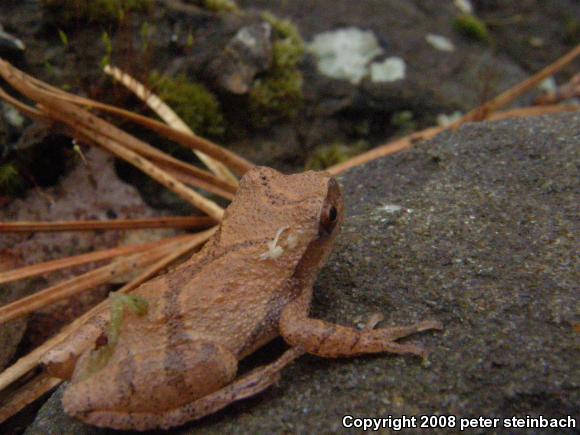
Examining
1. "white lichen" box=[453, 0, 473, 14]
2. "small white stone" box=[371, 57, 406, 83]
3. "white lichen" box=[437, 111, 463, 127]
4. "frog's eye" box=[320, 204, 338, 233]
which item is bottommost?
"frog's eye" box=[320, 204, 338, 233]

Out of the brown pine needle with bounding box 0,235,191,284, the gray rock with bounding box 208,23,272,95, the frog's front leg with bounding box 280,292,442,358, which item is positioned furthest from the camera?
the gray rock with bounding box 208,23,272,95

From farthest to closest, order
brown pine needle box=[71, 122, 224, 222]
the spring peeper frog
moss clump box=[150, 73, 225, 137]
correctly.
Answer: moss clump box=[150, 73, 225, 137] < brown pine needle box=[71, 122, 224, 222] < the spring peeper frog

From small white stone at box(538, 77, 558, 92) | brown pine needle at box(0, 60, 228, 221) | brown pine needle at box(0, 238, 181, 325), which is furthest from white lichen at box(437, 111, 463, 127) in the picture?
brown pine needle at box(0, 238, 181, 325)

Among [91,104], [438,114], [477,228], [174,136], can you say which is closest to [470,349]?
[477,228]

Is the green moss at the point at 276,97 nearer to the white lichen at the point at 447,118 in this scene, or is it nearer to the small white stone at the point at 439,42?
the white lichen at the point at 447,118

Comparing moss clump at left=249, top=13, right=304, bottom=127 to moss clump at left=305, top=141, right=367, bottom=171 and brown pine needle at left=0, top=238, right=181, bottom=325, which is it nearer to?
moss clump at left=305, top=141, right=367, bottom=171

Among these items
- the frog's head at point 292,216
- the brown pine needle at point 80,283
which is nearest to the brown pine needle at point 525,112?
the frog's head at point 292,216

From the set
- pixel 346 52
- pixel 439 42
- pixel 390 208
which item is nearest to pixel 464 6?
pixel 439 42
